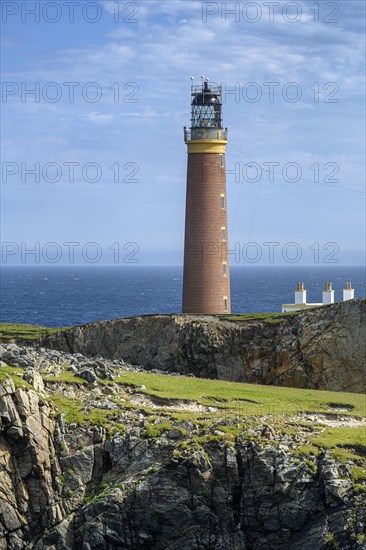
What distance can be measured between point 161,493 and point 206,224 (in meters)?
42.9

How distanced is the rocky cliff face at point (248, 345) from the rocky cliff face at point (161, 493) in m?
22.9

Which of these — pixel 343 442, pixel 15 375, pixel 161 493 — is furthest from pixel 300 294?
pixel 161 493

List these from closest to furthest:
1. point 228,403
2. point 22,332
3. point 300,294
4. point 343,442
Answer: point 343,442, point 228,403, point 22,332, point 300,294

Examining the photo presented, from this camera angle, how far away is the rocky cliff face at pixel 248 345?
66.2 metres

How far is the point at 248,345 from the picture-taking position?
228 feet

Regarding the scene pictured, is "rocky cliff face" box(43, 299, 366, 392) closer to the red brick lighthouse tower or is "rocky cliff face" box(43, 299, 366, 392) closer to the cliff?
the red brick lighthouse tower

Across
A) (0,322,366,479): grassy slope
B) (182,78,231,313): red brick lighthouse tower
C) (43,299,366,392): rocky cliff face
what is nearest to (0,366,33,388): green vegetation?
Answer: (0,322,366,479): grassy slope

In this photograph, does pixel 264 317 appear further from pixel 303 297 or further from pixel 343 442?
pixel 343 442

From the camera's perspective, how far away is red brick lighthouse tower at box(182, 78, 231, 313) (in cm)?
8319

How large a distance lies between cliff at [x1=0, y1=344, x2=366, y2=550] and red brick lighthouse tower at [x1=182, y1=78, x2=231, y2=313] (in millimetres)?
35911

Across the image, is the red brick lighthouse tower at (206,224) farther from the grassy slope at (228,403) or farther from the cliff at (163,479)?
the cliff at (163,479)

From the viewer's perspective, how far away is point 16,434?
43.8m

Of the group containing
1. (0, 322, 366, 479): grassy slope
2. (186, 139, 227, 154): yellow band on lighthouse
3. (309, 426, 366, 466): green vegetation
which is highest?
(186, 139, 227, 154): yellow band on lighthouse

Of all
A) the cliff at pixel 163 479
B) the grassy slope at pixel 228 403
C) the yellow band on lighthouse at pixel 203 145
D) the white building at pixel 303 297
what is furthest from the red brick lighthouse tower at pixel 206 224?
the cliff at pixel 163 479
